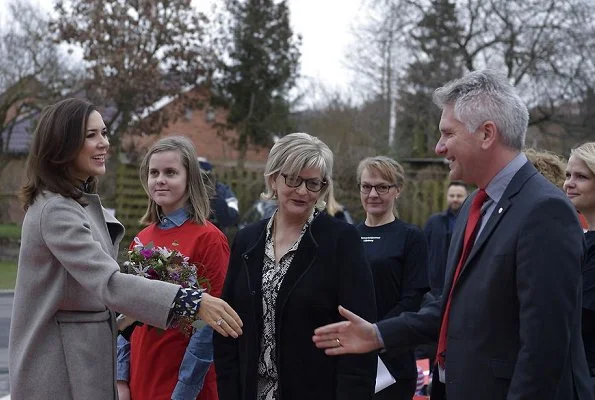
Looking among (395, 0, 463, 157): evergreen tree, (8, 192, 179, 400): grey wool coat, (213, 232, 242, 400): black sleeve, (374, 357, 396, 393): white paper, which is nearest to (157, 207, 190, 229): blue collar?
(213, 232, 242, 400): black sleeve

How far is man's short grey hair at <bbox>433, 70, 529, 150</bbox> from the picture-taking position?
3.16 m

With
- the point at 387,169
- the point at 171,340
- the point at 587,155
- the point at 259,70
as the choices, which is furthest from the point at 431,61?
the point at 171,340

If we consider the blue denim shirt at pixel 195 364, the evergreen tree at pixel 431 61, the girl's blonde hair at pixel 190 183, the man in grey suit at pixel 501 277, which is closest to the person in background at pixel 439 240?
the girl's blonde hair at pixel 190 183

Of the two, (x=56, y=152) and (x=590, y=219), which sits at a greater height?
(x=56, y=152)

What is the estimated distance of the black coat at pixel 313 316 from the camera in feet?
12.3

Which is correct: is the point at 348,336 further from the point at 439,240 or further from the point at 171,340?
the point at 439,240

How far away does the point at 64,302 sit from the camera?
11.8 ft

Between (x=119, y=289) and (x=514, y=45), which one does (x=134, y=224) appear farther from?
(x=119, y=289)

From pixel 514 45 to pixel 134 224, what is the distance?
1526cm

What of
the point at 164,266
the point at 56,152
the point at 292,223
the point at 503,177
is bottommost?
the point at 164,266

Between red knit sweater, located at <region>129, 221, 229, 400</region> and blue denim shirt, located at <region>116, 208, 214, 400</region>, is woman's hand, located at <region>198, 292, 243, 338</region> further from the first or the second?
red knit sweater, located at <region>129, 221, 229, 400</region>

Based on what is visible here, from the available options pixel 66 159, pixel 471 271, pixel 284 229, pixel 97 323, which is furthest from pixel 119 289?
pixel 471 271

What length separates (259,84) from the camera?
39.1 metres

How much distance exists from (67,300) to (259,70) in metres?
35.6
